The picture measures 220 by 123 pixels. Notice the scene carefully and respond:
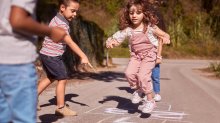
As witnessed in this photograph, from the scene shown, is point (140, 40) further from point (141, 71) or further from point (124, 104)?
point (124, 104)

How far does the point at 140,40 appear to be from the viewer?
6.74 m

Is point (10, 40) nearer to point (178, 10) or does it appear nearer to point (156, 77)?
point (156, 77)

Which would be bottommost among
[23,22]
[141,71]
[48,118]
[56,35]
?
[48,118]

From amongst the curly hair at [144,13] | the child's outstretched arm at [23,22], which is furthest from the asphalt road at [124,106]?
the child's outstretched arm at [23,22]

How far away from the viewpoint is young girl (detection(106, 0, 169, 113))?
21.9ft

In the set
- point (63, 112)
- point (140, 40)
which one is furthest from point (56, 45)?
point (140, 40)

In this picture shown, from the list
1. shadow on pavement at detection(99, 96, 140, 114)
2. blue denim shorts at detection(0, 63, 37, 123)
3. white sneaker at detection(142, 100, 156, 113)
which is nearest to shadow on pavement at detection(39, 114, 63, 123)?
white sneaker at detection(142, 100, 156, 113)

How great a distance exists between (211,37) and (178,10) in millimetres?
4697

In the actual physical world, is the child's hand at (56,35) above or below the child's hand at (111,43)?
above

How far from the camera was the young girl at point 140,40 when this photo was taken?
6.66 meters

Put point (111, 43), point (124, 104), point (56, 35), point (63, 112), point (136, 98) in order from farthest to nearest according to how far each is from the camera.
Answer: point (124, 104), point (136, 98), point (111, 43), point (63, 112), point (56, 35)

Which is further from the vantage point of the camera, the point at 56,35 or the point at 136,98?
the point at 136,98

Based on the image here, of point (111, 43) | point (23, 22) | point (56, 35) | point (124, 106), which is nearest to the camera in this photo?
point (23, 22)

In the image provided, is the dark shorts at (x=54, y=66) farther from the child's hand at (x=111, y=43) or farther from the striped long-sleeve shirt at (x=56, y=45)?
the child's hand at (x=111, y=43)
